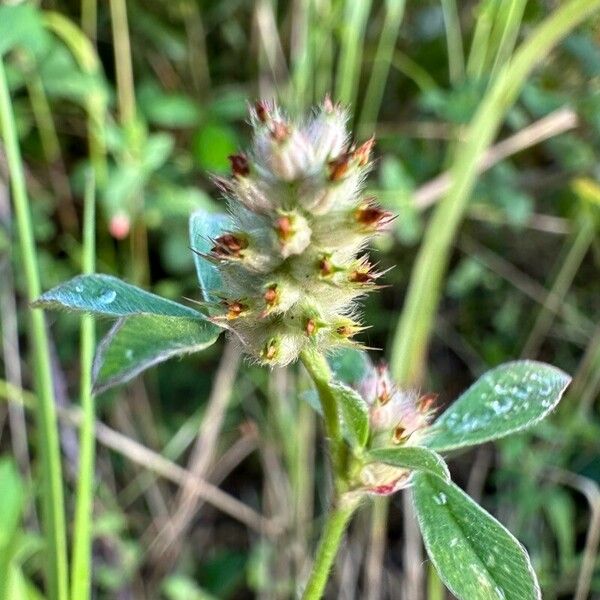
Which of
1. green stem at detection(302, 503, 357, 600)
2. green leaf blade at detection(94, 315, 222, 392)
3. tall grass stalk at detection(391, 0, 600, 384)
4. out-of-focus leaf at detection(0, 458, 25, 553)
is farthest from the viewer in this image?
tall grass stalk at detection(391, 0, 600, 384)

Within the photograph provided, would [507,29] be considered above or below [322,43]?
below

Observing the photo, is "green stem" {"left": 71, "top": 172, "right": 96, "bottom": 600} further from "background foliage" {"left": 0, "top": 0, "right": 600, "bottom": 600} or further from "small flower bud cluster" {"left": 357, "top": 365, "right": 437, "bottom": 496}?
"background foliage" {"left": 0, "top": 0, "right": 600, "bottom": 600}

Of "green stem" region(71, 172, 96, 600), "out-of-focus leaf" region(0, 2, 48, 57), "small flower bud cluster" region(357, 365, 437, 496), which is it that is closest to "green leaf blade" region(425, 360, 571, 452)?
"small flower bud cluster" region(357, 365, 437, 496)

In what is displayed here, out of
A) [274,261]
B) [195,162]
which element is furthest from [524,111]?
[274,261]

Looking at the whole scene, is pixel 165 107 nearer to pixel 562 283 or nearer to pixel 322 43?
pixel 322 43

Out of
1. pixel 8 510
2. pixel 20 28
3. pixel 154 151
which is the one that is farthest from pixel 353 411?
A: pixel 154 151
